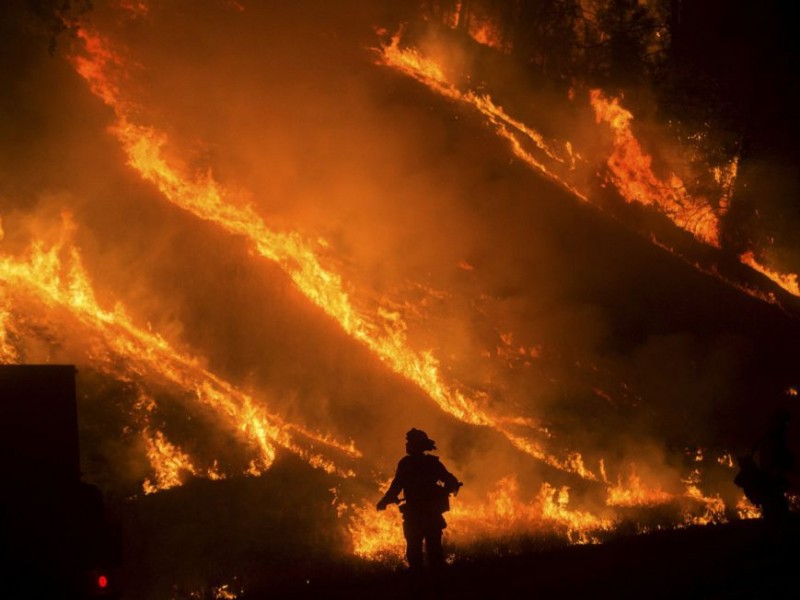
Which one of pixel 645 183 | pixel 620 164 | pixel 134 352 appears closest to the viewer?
pixel 134 352

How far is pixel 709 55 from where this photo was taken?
29625 mm

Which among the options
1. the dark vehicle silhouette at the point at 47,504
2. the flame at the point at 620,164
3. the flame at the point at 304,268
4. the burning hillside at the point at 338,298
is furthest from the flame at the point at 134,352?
the flame at the point at 620,164

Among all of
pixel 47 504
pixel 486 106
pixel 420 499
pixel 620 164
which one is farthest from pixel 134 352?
pixel 620 164

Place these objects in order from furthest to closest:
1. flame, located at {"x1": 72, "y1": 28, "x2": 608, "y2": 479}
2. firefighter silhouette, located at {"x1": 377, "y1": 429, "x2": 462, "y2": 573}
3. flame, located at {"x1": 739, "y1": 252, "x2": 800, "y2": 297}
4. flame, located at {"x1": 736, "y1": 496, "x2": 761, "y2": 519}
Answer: flame, located at {"x1": 739, "y1": 252, "x2": 800, "y2": 297}, flame, located at {"x1": 736, "y1": 496, "x2": 761, "y2": 519}, flame, located at {"x1": 72, "y1": 28, "x2": 608, "y2": 479}, firefighter silhouette, located at {"x1": 377, "y1": 429, "x2": 462, "y2": 573}

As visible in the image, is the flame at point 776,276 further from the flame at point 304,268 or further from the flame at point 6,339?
the flame at point 6,339

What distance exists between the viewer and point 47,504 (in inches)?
265

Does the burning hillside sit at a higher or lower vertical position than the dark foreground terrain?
higher

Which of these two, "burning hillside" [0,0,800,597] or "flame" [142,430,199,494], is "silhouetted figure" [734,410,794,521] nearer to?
"burning hillside" [0,0,800,597]

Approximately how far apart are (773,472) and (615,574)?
2.97m

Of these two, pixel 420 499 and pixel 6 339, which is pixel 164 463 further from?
pixel 420 499

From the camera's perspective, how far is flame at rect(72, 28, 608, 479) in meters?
17.3

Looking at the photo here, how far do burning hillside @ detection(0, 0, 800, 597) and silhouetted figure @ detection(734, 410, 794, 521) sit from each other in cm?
457

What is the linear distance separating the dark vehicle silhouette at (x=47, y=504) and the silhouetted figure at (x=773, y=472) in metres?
8.49

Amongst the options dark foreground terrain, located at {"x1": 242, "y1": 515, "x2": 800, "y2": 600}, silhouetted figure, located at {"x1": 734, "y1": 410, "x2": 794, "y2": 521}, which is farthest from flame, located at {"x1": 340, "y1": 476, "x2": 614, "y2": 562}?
silhouetted figure, located at {"x1": 734, "y1": 410, "x2": 794, "y2": 521}
